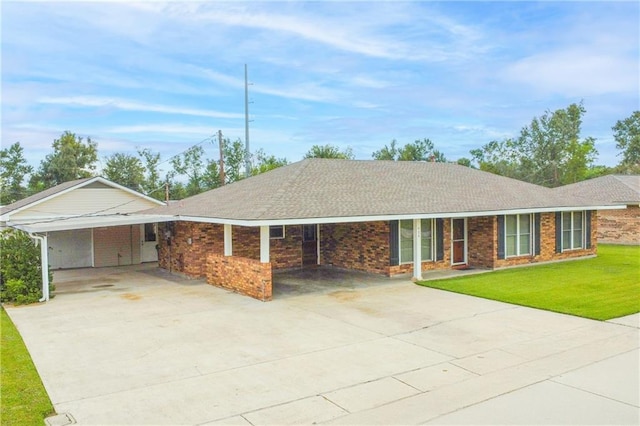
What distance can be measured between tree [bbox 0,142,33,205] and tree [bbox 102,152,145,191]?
623 centimetres

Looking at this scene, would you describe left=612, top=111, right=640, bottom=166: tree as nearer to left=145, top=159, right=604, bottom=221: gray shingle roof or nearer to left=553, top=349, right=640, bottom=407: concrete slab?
left=145, top=159, right=604, bottom=221: gray shingle roof

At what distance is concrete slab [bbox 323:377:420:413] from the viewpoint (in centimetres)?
566

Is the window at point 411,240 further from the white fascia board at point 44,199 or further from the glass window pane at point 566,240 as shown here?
the white fascia board at point 44,199

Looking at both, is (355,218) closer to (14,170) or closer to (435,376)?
(435,376)

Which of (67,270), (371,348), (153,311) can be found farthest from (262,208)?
(67,270)

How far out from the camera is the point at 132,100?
99.6 feet

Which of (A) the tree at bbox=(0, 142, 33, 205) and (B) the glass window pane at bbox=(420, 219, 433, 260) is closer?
(B) the glass window pane at bbox=(420, 219, 433, 260)

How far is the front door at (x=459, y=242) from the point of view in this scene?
16562 millimetres

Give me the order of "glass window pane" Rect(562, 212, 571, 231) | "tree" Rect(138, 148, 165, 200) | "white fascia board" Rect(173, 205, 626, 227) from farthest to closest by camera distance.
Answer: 1. "tree" Rect(138, 148, 165, 200)
2. "glass window pane" Rect(562, 212, 571, 231)
3. "white fascia board" Rect(173, 205, 626, 227)

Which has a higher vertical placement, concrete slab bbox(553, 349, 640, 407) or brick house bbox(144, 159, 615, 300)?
brick house bbox(144, 159, 615, 300)

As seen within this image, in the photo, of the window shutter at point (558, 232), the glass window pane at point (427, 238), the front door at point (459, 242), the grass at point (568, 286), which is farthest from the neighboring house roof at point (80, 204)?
the window shutter at point (558, 232)

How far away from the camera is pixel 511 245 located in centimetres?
1675

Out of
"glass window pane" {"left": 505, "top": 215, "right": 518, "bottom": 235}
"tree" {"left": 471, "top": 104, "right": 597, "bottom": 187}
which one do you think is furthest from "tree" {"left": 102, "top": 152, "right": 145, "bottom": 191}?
"tree" {"left": 471, "top": 104, "right": 597, "bottom": 187}

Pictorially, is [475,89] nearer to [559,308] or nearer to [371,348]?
[559,308]
